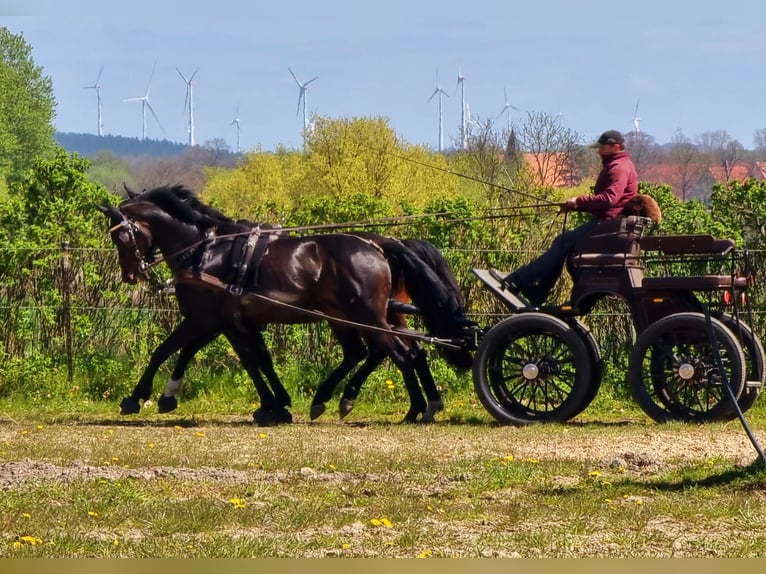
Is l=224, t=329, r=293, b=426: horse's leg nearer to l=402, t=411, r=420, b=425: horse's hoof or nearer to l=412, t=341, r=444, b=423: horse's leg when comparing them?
l=402, t=411, r=420, b=425: horse's hoof

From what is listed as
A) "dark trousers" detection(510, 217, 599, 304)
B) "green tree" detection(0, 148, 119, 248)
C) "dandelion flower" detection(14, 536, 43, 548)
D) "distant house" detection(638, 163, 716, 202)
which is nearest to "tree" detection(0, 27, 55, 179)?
"distant house" detection(638, 163, 716, 202)

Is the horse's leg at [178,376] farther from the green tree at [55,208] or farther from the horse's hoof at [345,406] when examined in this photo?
the green tree at [55,208]

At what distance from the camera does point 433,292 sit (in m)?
12.5

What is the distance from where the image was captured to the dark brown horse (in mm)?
12359

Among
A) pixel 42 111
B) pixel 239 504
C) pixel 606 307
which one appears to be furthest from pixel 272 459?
pixel 42 111

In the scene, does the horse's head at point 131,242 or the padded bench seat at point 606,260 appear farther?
the horse's head at point 131,242

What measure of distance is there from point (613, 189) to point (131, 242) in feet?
15.0

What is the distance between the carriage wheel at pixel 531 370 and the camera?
37.9 ft

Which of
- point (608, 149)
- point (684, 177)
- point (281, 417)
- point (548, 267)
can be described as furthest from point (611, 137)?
point (684, 177)

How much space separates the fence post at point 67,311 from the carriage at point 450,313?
2111 millimetres

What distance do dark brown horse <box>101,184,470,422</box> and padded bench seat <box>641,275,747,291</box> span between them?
6.59 feet

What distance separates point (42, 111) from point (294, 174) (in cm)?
2389

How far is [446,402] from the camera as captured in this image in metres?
13.9

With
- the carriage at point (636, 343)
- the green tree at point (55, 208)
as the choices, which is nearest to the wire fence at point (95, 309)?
the green tree at point (55, 208)
